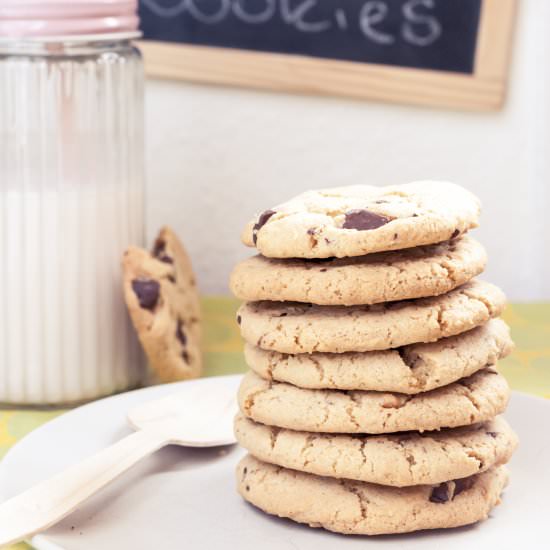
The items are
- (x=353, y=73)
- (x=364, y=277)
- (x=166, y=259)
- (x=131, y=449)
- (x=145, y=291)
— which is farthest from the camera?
(x=353, y=73)

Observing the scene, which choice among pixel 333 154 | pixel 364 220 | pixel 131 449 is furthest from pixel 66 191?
pixel 333 154

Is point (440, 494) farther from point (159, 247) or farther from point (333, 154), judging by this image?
point (333, 154)

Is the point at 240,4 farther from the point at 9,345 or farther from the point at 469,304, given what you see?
the point at 469,304

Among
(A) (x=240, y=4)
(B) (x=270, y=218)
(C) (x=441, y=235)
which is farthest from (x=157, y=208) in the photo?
(C) (x=441, y=235)

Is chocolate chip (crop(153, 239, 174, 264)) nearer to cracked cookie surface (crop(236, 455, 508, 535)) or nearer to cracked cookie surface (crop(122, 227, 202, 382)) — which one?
cracked cookie surface (crop(122, 227, 202, 382))

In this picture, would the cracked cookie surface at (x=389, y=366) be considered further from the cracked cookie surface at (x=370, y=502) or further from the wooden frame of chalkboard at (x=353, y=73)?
the wooden frame of chalkboard at (x=353, y=73)

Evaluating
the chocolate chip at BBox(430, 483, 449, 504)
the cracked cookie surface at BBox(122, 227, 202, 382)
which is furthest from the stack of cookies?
the cracked cookie surface at BBox(122, 227, 202, 382)
